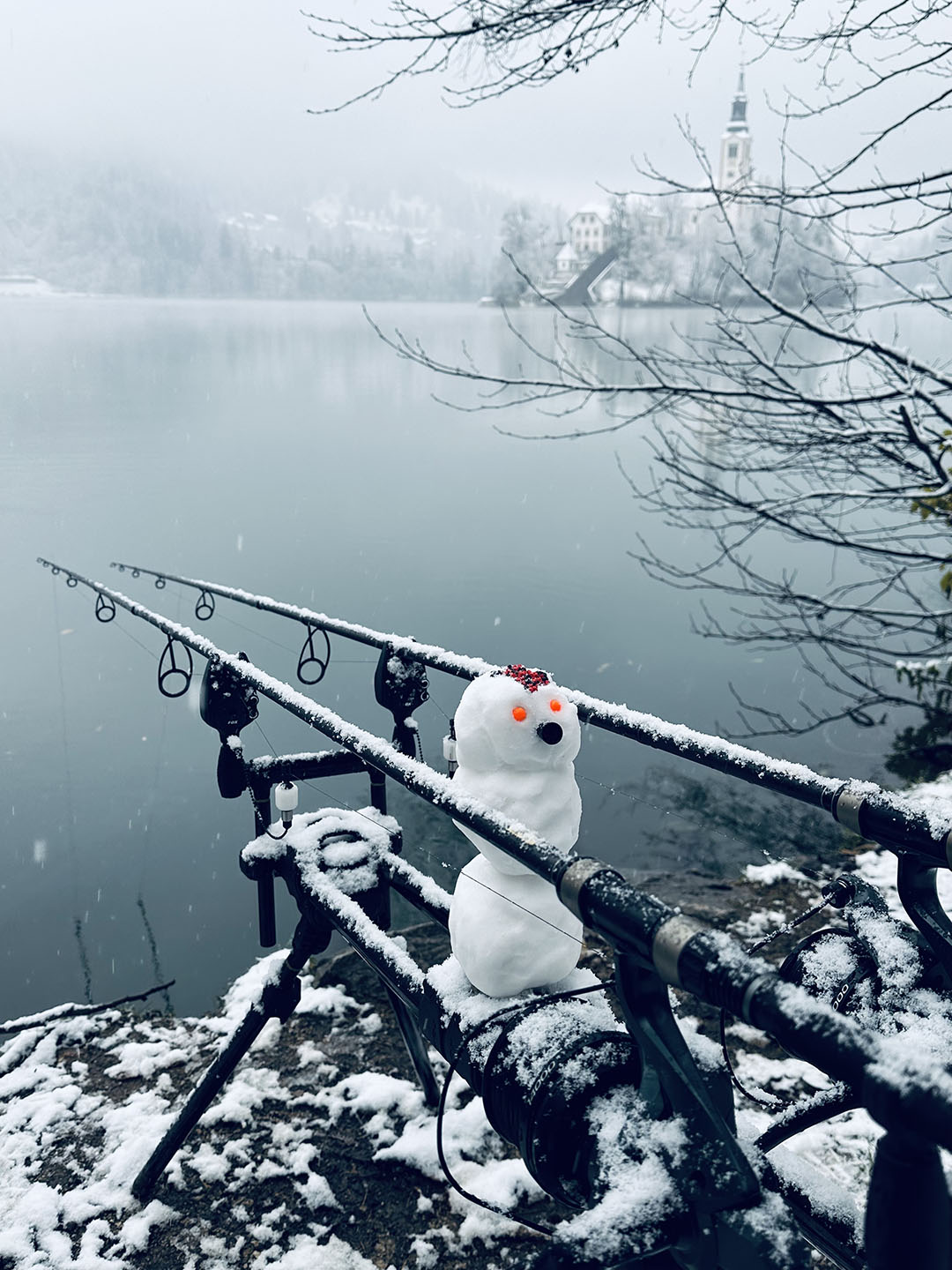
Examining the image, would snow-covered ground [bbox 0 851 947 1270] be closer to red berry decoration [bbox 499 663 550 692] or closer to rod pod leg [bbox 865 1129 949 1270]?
red berry decoration [bbox 499 663 550 692]

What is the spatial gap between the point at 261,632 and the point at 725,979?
1734 cm

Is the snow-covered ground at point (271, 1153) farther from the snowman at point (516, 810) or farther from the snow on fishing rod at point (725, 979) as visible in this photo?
the snow on fishing rod at point (725, 979)

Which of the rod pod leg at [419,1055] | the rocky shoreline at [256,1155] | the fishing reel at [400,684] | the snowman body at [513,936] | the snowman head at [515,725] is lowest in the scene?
the rocky shoreline at [256,1155]

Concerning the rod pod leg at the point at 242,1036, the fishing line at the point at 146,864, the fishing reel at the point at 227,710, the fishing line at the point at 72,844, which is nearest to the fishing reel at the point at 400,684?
the fishing reel at the point at 227,710

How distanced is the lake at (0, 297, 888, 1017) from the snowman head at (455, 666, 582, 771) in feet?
6.38

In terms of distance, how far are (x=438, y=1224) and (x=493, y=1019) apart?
2612 mm

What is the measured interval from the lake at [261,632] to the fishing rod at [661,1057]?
253 cm

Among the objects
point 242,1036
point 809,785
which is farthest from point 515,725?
point 242,1036

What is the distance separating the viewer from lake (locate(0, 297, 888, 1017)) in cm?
1088

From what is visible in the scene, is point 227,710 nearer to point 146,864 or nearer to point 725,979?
point 725,979

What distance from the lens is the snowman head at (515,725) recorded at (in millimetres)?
2738

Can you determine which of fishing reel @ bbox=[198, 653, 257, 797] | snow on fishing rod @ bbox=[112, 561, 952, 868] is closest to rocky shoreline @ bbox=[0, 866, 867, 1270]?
fishing reel @ bbox=[198, 653, 257, 797]

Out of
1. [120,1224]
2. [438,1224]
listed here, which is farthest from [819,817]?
[120,1224]

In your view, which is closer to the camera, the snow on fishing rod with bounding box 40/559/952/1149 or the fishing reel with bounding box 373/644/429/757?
the snow on fishing rod with bounding box 40/559/952/1149
